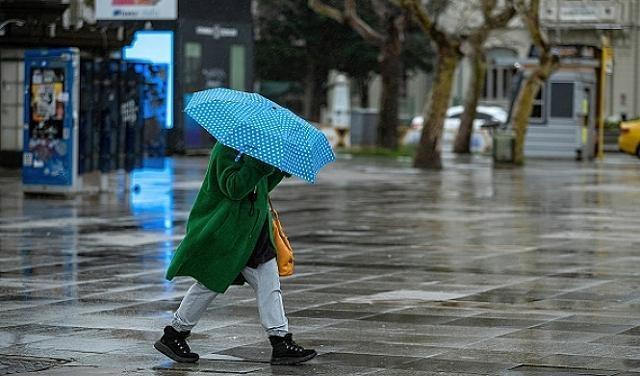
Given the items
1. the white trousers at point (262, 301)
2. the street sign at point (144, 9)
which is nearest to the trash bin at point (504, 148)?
the street sign at point (144, 9)

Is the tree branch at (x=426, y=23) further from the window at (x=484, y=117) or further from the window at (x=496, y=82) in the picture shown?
the window at (x=496, y=82)

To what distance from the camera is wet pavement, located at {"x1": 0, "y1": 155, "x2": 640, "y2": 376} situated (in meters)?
8.19

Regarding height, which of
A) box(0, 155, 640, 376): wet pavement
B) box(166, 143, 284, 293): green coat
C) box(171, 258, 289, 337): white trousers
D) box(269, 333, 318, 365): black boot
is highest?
box(166, 143, 284, 293): green coat

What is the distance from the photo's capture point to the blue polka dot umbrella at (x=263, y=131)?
7.60m

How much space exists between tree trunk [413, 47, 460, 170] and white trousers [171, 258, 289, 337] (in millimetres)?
24652

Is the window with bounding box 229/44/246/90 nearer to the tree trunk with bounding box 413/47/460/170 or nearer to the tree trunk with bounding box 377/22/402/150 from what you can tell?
the tree trunk with bounding box 377/22/402/150

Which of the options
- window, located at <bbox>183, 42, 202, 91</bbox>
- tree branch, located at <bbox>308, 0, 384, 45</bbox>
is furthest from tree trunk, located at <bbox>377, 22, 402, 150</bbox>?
window, located at <bbox>183, 42, 202, 91</bbox>

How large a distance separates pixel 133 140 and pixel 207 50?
1273cm

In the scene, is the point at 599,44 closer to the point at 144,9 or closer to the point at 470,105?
the point at 470,105

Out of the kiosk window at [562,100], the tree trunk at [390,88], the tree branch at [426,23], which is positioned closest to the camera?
the tree branch at [426,23]

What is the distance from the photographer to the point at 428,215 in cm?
1945

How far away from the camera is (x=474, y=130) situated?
1869 inches

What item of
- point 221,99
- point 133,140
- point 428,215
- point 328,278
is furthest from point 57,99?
point 221,99

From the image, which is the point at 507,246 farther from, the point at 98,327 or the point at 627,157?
the point at 627,157
